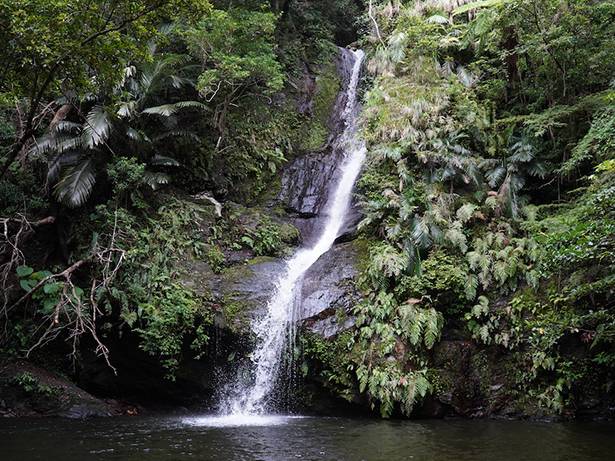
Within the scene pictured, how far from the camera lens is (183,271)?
38.2 ft

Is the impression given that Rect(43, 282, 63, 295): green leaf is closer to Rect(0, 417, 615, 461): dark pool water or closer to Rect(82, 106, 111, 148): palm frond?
Rect(0, 417, 615, 461): dark pool water

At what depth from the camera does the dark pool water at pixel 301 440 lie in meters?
6.23

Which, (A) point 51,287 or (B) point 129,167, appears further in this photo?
(B) point 129,167

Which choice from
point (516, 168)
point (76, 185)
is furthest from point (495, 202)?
point (76, 185)

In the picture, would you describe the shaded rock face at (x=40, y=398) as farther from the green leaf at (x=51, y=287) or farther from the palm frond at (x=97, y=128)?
the palm frond at (x=97, y=128)

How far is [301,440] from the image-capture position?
23.8 ft

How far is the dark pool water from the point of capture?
6.23 m

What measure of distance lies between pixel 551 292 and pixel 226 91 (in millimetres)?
10460

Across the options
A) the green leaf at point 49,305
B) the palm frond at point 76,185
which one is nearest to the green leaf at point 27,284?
the green leaf at point 49,305

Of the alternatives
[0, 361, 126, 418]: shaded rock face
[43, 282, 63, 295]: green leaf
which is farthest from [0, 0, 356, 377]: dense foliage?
[0, 361, 126, 418]: shaded rock face

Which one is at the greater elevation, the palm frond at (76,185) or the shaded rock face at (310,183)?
the shaded rock face at (310,183)

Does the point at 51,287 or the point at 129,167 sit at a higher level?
the point at 129,167

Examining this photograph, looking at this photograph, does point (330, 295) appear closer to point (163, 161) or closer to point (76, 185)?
point (163, 161)

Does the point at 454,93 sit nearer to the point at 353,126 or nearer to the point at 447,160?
the point at 447,160
